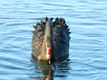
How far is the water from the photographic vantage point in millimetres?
13188

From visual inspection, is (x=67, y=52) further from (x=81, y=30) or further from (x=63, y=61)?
(x=81, y=30)

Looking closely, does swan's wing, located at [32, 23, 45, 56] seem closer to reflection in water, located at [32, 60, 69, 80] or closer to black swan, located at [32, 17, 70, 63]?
black swan, located at [32, 17, 70, 63]

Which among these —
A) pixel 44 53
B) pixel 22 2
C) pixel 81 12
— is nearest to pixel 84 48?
pixel 44 53

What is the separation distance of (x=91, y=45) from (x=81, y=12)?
15.1ft

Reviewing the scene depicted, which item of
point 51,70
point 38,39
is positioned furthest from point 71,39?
point 51,70

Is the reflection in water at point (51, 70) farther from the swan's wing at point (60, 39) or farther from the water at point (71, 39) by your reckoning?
the swan's wing at point (60, 39)

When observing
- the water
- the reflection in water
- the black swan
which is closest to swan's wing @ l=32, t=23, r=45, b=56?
the black swan

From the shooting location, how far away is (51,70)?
13.5m

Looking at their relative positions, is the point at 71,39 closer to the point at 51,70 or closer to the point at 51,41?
the point at 51,70

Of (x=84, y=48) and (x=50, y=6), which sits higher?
(x=50, y=6)

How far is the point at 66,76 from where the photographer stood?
1295 cm

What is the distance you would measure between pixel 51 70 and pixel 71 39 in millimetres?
2796

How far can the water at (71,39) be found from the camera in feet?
43.3

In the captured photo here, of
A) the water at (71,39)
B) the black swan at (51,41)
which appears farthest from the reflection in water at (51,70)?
the black swan at (51,41)
